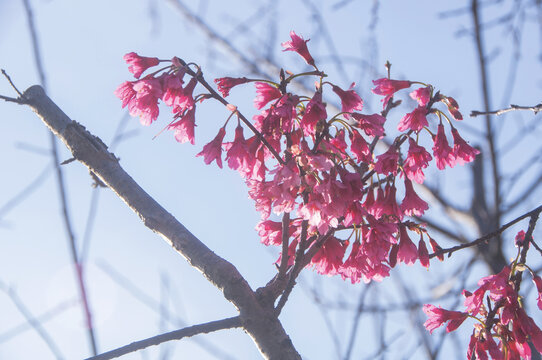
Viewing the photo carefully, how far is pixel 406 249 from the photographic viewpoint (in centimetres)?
205

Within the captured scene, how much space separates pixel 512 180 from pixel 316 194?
9.99 feet

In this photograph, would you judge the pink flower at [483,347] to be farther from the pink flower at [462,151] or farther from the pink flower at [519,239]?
the pink flower at [462,151]

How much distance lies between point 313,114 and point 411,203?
63 centimetres

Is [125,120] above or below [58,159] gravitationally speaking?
above

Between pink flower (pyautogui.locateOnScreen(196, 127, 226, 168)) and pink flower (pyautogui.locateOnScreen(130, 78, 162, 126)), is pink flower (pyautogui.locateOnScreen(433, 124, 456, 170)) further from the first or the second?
pink flower (pyautogui.locateOnScreen(130, 78, 162, 126))

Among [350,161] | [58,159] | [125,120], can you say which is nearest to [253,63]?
[125,120]

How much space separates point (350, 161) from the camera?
1962 millimetres

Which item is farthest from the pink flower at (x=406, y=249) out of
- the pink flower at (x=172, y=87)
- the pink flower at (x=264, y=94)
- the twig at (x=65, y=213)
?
the twig at (x=65, y=213)

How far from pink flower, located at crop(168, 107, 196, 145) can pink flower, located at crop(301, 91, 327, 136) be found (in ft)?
1.32

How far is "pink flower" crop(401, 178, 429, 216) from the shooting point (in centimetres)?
217

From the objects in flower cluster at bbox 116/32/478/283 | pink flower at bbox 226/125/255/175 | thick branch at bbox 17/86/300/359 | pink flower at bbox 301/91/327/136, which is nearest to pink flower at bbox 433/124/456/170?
flower cluster at bbox 116/32/478/283

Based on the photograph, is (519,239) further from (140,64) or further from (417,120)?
(140,64)

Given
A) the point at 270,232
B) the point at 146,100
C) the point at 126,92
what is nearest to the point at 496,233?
the point at 270,232

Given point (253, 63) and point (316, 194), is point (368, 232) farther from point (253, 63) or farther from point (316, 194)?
point (253, 63)
